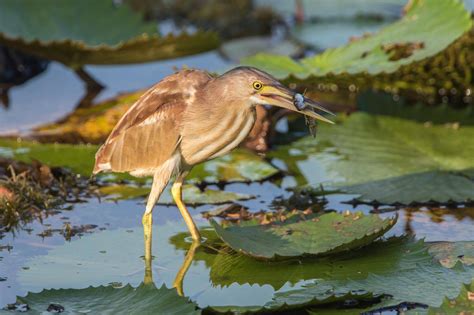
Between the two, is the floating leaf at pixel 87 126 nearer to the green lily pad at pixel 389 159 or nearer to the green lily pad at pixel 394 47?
the green lily pad at pixel 394 47

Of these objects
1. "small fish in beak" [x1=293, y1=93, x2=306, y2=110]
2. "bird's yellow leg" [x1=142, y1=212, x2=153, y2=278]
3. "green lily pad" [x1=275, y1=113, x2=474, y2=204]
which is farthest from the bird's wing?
"green lily pad" [x1=275, y1=113, x2=474, y2=204]

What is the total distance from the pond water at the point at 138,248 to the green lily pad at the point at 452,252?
13.2 inches

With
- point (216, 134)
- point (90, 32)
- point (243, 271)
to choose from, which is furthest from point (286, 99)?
point (90, 32)

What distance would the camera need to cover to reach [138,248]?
13.5ft

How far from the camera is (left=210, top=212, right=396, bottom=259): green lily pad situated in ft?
12.2

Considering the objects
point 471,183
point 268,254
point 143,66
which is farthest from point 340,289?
point 143,66

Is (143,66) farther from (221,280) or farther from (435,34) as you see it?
(221,280)

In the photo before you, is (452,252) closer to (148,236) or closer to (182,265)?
(182,265)

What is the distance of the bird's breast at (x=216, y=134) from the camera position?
3670 mm

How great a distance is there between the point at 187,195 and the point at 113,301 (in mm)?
1437

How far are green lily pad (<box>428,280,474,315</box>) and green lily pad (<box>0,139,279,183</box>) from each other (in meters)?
1.99

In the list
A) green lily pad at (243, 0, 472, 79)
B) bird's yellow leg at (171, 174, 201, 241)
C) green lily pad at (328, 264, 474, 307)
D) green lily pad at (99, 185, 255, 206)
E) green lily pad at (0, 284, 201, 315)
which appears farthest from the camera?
green lily pad at (243, 0, 472, 79)

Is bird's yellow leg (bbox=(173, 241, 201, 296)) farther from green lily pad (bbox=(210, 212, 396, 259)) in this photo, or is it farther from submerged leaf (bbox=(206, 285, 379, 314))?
submerged leaf (bbox=(206, 285, 379, 314))

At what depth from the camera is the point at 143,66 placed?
744 centimetres
